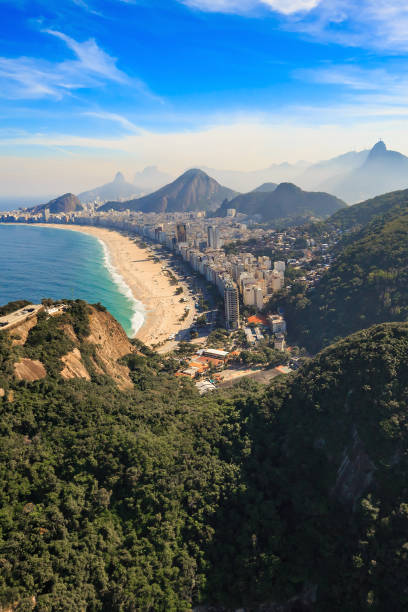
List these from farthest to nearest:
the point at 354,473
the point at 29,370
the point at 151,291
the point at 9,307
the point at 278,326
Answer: the point at 151,291, the point at 278,326, the point at 9,307, the point at 29,370, the point at 354,473

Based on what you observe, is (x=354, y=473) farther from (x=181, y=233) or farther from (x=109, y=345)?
(x=181, y=233)

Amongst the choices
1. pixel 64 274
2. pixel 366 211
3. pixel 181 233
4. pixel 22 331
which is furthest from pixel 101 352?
pixel 366 211

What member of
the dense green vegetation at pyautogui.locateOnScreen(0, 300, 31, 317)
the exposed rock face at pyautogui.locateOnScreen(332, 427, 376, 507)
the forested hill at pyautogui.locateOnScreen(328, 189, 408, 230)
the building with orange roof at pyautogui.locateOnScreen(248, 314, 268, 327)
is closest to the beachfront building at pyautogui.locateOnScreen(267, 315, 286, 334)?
the building with orange roof at pyautogui.locateOnScreen(248, 314, 268, 327)

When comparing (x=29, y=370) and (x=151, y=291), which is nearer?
(x=29, y=370)

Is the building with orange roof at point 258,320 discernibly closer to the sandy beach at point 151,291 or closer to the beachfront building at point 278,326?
the beachfront building at point 278,326

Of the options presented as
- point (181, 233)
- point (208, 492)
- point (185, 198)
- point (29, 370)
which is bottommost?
point (208, 492)

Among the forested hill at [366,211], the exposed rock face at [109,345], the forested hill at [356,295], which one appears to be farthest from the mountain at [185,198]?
the exposed rock face at [109,345]

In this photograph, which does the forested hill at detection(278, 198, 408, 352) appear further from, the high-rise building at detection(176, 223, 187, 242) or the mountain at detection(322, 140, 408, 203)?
the mountain at detection(322, 140, 408, 203)

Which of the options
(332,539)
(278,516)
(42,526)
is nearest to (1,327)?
(42,526)
